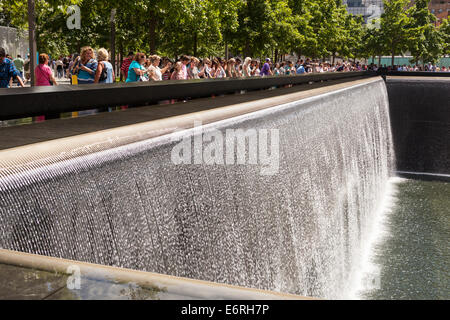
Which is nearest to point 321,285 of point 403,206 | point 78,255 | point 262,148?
point 262,148

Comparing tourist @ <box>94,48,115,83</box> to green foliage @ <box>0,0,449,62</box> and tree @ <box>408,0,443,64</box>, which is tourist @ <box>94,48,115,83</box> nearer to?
green foliage @ <box>0,0,449,62</box>

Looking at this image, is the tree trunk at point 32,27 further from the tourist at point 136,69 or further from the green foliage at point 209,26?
the tourist at point 136,69

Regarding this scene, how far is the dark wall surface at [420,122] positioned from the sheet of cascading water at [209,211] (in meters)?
9.44

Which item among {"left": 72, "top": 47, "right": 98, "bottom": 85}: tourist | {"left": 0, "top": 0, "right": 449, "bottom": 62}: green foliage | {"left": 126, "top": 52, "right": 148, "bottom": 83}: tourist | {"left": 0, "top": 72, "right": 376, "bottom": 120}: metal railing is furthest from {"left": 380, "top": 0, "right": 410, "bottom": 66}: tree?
{"left": 72, "top": 47, "right": 98, "bottom": 85}: tourist

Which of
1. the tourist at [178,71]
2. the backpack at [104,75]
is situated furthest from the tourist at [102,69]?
the tourist at [178,71]

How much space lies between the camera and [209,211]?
3.57 metres

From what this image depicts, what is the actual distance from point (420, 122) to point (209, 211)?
49.3 ft

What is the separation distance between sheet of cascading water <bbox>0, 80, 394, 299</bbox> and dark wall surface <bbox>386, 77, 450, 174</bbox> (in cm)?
944

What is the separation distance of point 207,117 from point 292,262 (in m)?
1.68

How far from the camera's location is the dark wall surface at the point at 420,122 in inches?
665

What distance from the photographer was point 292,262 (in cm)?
514

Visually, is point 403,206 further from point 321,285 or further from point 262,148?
point 262,148

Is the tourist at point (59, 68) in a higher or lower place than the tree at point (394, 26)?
lower

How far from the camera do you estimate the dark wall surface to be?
16.9 metres
